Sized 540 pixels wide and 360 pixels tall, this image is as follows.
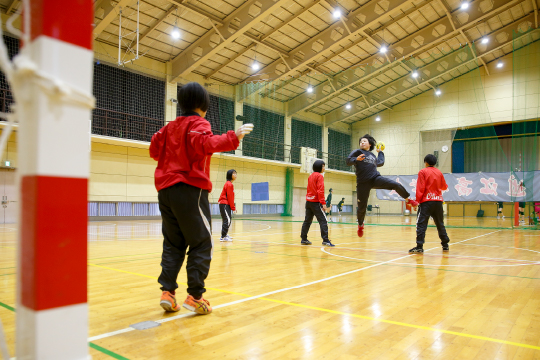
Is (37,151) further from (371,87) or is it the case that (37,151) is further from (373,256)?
(371,87)

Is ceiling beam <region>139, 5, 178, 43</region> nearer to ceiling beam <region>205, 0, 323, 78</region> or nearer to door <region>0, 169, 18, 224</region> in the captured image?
ceiling beam <region>205, 0, 323, 78</region>

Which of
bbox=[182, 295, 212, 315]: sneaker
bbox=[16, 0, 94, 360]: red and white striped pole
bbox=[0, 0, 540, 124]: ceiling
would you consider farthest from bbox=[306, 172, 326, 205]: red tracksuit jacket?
bbox=[0, 0, 540, 124]: ceiling

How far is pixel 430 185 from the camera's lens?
229 inches

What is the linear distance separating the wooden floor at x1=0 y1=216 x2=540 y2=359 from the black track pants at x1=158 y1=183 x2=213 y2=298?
231 mm

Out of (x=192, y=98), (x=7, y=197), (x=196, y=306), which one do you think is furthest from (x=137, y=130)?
(x=196, y=306)

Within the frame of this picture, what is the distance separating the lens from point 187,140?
225 centimetres

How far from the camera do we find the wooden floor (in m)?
1.74

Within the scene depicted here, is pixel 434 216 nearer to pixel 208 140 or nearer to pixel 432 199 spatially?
pixel 432 199

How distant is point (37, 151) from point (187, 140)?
1570 millimetres

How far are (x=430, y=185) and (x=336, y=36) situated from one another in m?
11.7

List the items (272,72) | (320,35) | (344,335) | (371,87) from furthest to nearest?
(272,72) → (320,35) → (371,87) → (344,335)

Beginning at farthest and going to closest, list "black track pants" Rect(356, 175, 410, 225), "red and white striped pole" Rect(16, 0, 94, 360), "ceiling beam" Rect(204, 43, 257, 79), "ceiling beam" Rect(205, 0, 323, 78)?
"ceiling beam" Rect(204, 43, 257, 79), "ceiling beam" Rect(205, 0, 323, 78), "black track pants" Rect(356, 175, 410, 225), "red and white striped pole" Rect(16, 0, 94, 360)

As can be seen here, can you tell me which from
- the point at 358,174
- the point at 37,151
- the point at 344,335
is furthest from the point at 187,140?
the point at 358,174

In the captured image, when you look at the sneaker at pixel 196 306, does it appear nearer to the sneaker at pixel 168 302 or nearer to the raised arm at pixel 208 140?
the sneaker at pixel 168 302
